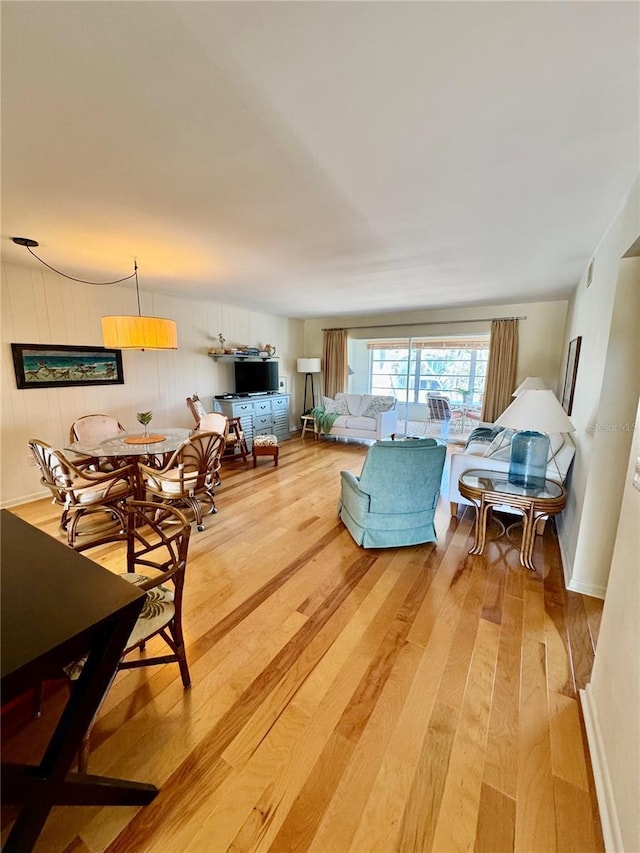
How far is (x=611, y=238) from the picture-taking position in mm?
2283

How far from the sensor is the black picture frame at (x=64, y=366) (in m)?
3.52

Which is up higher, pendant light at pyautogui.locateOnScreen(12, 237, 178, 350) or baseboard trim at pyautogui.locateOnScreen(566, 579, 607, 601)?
pendant light at pyautogui.locateOnScreen(12, 237, 178, 350)

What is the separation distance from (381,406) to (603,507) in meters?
4.37

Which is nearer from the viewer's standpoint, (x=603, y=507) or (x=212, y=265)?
(x=603, y=507)

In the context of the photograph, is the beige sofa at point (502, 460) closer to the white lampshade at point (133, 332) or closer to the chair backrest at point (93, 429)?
the white lampshade at point (133, 332)

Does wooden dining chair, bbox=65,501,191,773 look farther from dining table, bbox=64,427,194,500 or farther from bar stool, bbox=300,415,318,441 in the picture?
bar stool, bbox=300,415,318,441

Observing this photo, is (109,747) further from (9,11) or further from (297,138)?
(297,138)

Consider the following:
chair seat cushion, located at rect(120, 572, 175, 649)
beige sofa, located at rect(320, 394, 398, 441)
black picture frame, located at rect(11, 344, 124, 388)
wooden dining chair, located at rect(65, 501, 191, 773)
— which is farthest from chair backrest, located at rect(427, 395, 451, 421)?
chair seat cushion, located at rect(120, 572, 175, 649)

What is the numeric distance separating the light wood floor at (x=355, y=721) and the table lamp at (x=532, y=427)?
0.70 m

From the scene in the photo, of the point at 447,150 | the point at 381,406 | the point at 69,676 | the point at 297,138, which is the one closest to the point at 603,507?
the point at 447,150

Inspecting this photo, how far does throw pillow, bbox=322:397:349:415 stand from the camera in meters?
6.64

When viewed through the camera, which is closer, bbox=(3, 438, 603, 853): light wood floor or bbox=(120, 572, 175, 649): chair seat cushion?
bbox=(3, 438, 603, 853): light wood floor

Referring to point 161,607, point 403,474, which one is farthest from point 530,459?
point 161,607

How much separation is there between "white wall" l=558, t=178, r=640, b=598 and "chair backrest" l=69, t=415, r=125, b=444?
13.6 ft
